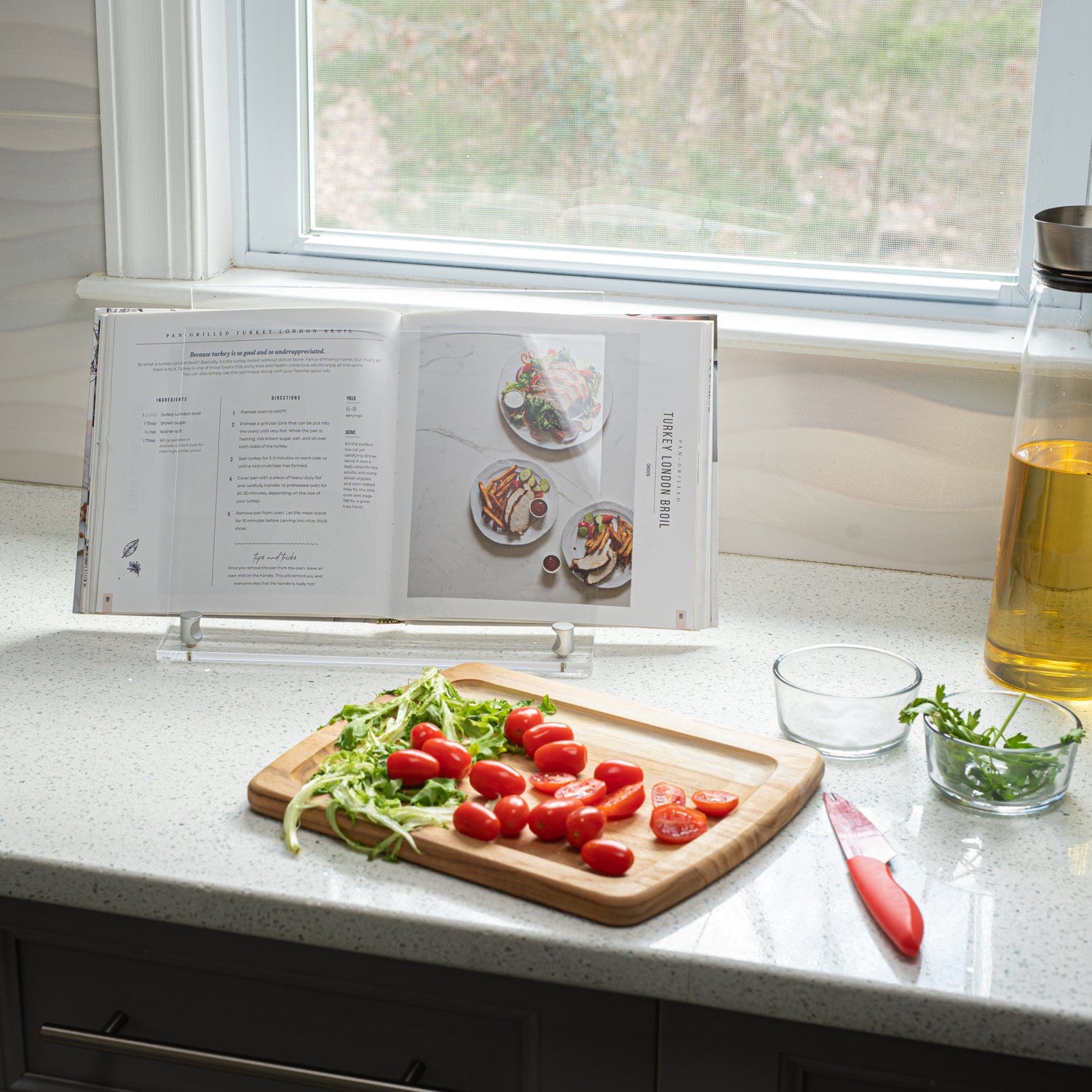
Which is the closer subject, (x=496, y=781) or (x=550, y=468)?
(x=496, y=781)

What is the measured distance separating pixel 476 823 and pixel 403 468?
44 centimetres

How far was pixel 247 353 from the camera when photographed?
1.24 metres

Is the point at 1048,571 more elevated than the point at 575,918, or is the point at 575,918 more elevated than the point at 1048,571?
the point at 1048,571

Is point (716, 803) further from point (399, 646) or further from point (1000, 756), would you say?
point (399, 646)

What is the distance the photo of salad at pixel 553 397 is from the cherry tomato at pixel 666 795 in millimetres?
385

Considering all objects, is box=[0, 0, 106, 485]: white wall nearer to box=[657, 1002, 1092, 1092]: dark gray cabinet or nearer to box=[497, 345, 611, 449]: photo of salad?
box=[497, 345, 611, 449]: photo of salad

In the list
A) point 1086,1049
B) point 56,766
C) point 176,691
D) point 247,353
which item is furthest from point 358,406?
point 1086,1049

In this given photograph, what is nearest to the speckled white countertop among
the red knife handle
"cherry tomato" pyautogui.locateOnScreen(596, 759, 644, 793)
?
the red knife handle

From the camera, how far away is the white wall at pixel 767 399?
55.6 inches

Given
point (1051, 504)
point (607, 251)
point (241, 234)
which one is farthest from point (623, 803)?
point (241, 234)

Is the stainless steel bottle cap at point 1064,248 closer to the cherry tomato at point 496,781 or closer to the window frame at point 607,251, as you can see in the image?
the window frame at point 607,251

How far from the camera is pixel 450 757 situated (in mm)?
975

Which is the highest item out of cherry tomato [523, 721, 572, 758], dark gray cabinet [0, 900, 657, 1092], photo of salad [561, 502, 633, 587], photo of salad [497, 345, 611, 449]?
photo of salad [497, 345, 611, 449]

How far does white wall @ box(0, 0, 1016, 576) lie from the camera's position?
141 cm
